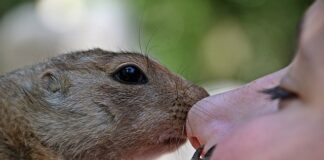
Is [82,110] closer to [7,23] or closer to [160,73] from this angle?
[160,73]

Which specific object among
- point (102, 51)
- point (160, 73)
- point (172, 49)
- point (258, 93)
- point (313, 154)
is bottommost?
point (313, 154)

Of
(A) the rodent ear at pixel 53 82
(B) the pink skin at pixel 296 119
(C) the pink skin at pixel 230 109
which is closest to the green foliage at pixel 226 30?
(A) the rodent ear at pixel 53 82

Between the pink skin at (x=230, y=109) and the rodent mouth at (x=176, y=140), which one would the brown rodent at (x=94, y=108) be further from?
the pink skin at (x=230, y=109)

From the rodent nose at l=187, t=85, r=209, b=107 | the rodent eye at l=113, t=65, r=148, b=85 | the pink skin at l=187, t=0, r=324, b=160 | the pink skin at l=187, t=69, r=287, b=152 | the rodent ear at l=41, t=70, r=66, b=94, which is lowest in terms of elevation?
the pink skin at l=187, t=0, r=324, b=160

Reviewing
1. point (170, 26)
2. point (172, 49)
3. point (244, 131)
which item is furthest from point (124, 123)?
point (170, 26)

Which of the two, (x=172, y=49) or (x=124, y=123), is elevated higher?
(x=172, y=49)

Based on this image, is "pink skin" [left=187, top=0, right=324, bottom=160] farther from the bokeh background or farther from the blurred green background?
the blurred green background

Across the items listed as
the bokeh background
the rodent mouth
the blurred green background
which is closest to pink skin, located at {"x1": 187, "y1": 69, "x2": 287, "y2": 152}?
the rodent mouth
